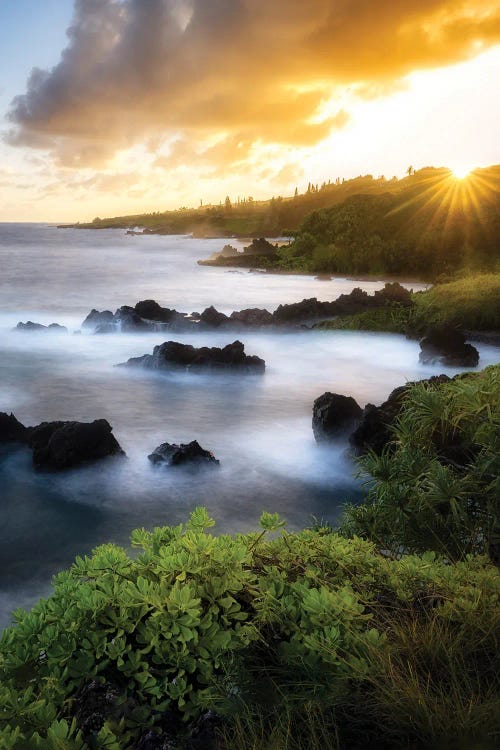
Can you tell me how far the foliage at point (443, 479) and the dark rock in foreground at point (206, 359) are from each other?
51.9 ft

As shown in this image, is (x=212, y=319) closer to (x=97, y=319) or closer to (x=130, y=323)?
(x=130, y=323)

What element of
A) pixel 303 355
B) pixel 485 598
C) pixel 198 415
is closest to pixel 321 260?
pixel 303 355

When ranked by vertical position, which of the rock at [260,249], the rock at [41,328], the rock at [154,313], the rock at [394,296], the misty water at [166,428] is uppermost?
the rock at [260,249]

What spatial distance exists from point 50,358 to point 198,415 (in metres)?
11.9

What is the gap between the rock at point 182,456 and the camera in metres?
14.7

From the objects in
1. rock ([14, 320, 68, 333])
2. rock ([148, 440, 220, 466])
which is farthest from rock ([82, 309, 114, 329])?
rock ([148, 440, 220, 466])

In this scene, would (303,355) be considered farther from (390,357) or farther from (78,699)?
(78,699)

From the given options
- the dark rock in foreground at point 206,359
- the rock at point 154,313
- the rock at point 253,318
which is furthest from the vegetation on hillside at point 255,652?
the rock at point 154,313

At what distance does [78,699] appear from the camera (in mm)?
3742

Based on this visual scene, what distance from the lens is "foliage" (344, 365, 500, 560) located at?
6949 mm

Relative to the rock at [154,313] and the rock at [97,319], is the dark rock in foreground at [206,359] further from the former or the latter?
the rock at [97,319]

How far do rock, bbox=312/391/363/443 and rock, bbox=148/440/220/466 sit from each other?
293cm

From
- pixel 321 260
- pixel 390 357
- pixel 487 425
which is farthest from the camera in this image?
pixel 321 260

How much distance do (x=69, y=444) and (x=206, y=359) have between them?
34.0 feet
